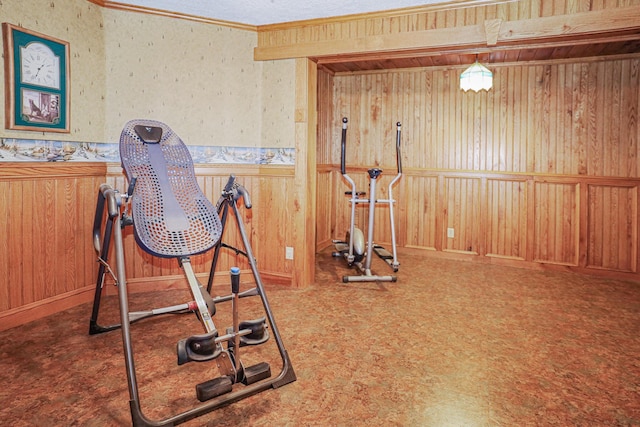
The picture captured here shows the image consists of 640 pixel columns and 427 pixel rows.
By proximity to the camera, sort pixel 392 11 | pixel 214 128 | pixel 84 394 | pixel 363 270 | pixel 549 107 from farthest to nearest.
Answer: pixel 549 107 < pixel 363 270 < pixel 214 128 < pixel 392 11 < pixel 84 394

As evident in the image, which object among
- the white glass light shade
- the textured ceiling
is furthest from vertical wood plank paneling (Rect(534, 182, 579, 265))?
the textured ceiling

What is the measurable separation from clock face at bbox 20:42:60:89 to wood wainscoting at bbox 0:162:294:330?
0.59 m

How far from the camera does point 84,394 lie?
2135 mm

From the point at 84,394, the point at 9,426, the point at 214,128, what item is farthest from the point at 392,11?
the point at 9,426

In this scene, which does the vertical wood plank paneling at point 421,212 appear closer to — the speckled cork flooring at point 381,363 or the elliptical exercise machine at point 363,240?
the elliptical exercise machine at point 363,240

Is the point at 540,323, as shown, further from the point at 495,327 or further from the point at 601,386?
the point at 601,386

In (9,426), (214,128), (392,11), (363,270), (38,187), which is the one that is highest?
(392,11)

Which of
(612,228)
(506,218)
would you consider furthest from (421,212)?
(612,228)

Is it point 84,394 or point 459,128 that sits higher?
point 459,128

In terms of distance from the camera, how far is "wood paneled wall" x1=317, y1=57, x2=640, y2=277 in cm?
440

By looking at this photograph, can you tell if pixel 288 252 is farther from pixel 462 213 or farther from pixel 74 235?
pixel 462 213

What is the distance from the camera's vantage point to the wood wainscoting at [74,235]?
2900 millimetres

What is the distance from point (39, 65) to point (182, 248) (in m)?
1.85

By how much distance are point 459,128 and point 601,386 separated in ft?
11.4
